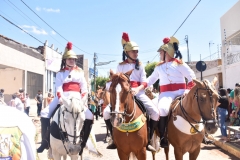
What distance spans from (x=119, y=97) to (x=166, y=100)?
179 cm

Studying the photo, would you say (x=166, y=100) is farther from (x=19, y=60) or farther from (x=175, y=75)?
(x=19, y=60)

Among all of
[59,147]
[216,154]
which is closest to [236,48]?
[216,154]

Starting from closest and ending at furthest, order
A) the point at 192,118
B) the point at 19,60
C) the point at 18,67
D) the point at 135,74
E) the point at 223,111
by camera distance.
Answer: the point at 192,118
the point at 135,74
the point at 223,111
the point at 18,67
the point at 19,60

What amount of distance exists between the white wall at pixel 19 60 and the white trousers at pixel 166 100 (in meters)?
14.6

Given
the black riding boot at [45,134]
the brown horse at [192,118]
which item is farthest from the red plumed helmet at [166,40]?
Result: the black riding boot at [45,134]

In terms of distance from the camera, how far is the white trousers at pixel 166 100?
4.75m

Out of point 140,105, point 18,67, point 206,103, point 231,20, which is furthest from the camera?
point 18,67

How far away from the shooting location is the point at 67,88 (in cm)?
511

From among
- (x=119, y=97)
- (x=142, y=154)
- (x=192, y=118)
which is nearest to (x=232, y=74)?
(x=192, y=118)

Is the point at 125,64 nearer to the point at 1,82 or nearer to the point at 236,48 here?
the point at 236,48

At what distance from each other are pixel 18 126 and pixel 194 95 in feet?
9.74

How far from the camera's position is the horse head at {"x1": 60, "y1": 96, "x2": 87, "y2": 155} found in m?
3.97

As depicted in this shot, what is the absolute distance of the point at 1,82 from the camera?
19625mm

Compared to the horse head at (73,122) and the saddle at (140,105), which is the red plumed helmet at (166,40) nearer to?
the saddle at (140,105)
